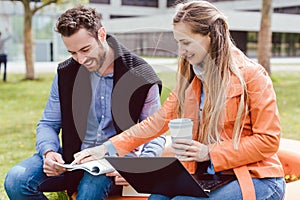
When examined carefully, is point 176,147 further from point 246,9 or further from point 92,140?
point 246,9

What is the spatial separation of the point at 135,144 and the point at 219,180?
0.48 metres

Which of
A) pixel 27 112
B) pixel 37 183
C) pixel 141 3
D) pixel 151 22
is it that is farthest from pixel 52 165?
pixel 141 3

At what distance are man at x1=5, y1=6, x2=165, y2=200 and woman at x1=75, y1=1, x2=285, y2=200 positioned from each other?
19.3 inches

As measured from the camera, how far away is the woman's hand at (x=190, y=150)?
202 cm

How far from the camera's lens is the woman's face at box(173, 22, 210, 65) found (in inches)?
79.0

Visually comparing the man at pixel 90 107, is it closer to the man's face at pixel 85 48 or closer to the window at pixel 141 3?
the man's face at pixel 85 48

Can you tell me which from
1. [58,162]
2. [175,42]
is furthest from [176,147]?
[58,162]

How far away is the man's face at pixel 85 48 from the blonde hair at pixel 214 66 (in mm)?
513

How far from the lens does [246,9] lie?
32938 mm

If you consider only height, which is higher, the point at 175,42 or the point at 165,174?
the point at 175,42

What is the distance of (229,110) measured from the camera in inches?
81.0

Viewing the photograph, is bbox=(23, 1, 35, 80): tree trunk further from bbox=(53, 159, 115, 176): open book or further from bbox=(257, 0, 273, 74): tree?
bbox=(53, 159, 115, 176): open book

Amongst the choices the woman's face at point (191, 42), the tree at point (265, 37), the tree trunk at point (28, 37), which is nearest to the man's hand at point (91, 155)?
the woman's face at point (191, 42)

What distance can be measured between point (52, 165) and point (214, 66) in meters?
0.95
